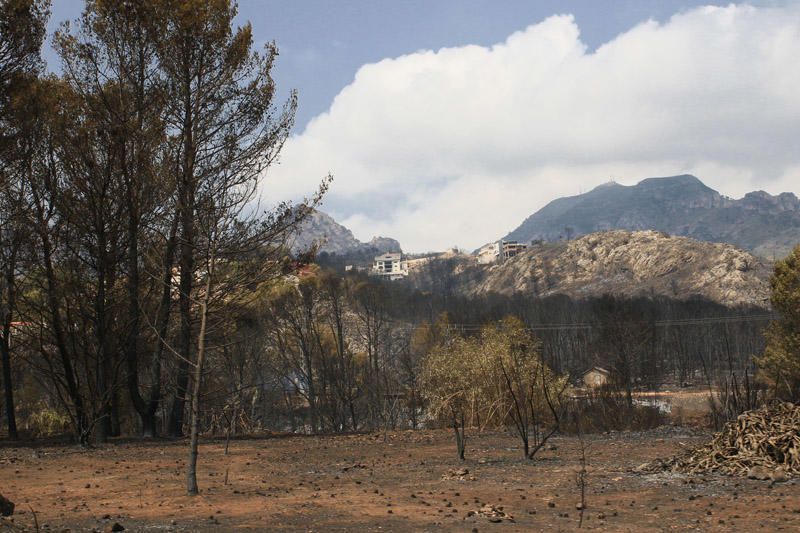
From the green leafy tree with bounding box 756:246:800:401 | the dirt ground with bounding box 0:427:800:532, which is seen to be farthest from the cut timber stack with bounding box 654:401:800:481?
the green leafy tree with bounding box 756:246:800:401

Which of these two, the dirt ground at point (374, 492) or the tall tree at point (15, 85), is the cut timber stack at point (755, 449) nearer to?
the dirt ground at point (374, 492)

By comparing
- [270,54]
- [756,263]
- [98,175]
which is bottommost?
[98,175]

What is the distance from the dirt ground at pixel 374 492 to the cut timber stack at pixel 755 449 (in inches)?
22.0

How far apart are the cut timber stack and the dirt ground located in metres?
0.56

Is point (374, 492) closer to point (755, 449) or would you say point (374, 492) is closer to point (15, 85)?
point (755, 449)

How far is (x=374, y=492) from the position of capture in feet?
39.1

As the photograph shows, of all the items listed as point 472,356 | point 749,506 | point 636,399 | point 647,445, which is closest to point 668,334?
point 636,399

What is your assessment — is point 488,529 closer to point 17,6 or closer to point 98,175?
point 98,175

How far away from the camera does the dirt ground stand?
30.2 feet

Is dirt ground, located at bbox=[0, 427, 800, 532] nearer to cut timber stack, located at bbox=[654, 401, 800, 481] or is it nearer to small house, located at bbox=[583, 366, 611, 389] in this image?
cut timber stack, located at bbox=[654, 401, 800, 481]

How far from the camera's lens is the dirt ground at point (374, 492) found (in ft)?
→ 30.2

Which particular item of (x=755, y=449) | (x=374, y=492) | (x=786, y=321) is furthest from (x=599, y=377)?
(x=374, y=492)

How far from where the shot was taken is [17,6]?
65.3 feet

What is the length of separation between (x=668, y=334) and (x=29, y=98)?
104459mm
